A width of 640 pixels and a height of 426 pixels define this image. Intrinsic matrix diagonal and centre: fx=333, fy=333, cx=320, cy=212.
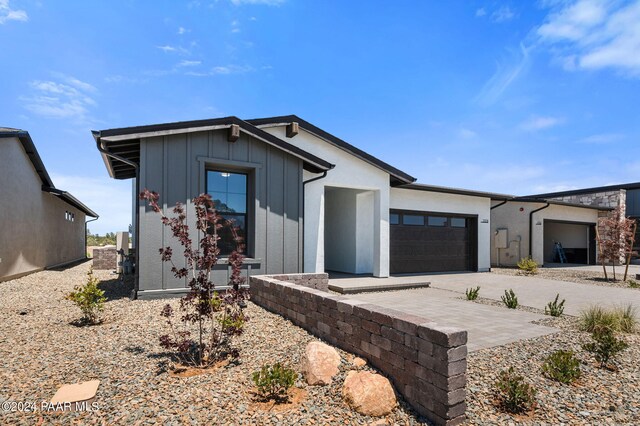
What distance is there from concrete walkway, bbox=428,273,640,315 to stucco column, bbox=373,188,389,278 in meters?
1.67

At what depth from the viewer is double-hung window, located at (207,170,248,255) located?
8.15 m

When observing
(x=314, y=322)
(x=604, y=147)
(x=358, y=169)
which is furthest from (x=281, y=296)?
(x=604, y=147)

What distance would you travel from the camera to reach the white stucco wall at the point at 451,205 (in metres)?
12.7

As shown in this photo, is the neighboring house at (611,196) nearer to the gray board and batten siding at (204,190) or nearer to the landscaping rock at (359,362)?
the gray board and batten siding at (204,190)

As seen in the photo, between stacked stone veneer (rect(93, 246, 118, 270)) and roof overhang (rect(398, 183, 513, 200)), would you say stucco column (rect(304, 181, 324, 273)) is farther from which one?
stacked stone veneer (rect(93, 246, 118, 270))

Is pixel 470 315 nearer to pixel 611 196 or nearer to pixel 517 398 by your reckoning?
pixel 517 398

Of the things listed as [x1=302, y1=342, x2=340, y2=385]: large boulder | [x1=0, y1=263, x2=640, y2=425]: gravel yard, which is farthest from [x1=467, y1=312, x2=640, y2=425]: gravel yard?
[x1=302, y1=342, x2=340, y2=385]: large boulder

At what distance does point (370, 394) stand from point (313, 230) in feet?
21.6

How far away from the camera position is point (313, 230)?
9641mm

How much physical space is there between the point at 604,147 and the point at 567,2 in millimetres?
16444

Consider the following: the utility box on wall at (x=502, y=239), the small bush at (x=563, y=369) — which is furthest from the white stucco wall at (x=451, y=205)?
the small bush at (x=563, y=369)

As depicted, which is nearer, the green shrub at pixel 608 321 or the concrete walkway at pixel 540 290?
the green shrub at pixel 608 321

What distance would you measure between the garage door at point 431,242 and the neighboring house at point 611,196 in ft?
41.5

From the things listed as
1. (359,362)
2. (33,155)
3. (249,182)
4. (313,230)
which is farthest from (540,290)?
(33,155)
